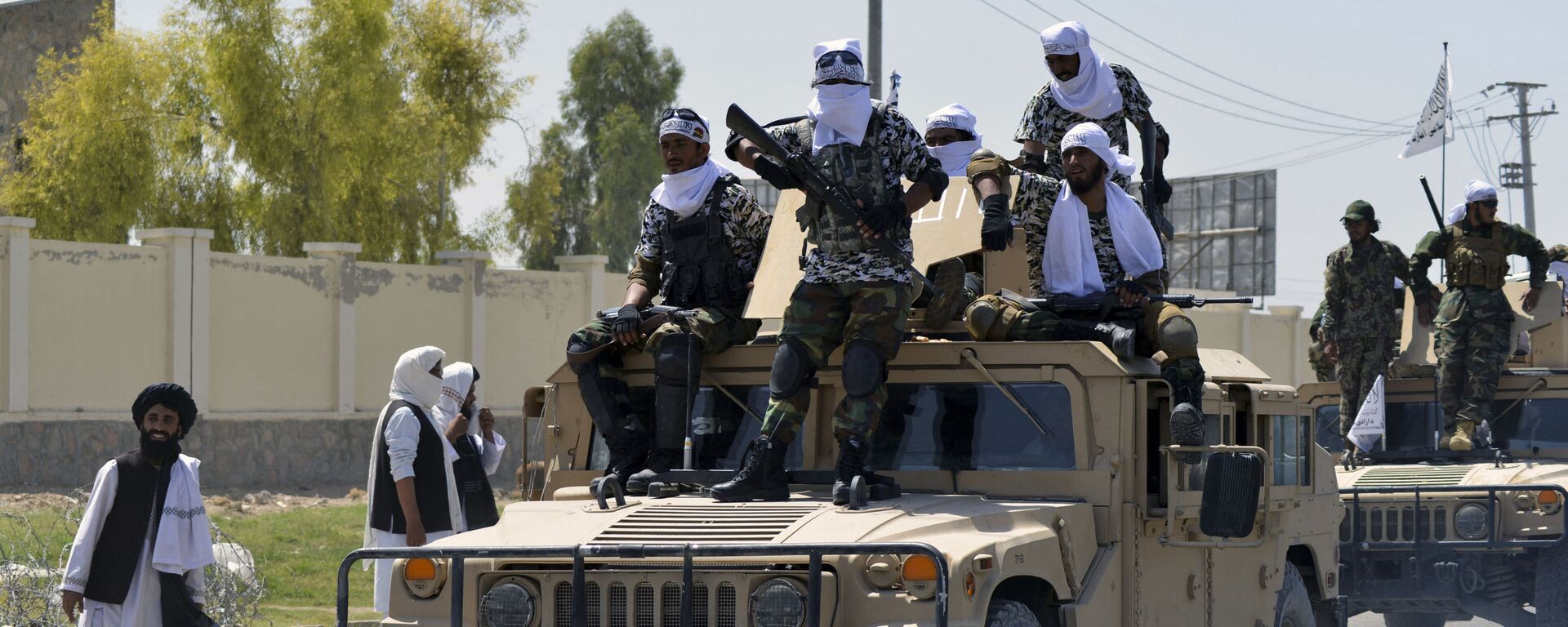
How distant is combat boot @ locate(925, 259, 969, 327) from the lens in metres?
7.61

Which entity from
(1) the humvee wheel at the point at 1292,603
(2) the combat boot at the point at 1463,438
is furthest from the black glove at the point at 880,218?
(2) the combat boot at the point at 1463,438

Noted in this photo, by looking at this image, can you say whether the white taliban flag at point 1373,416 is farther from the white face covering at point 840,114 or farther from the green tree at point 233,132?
the green tree at point 233,132

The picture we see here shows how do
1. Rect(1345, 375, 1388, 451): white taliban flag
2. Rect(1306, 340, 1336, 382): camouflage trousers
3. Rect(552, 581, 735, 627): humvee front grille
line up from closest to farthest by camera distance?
Rect(552, 581, 735, 627): humvee front grille
Rect(1345, 375, 1388, 451): white taliban flag
Rect(1306, 340, 1336, 382): camouflage trousers

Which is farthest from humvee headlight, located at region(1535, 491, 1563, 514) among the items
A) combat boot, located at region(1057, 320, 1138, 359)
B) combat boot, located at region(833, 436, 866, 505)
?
combat boot, located at region(833, 436, 866, 505)

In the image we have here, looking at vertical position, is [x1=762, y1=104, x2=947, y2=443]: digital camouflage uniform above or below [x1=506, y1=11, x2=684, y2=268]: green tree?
below

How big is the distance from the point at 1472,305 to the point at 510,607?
8.22 meters

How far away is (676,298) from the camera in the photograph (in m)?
7.57

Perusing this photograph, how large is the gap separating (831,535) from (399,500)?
3473 mm

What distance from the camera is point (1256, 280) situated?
41.0 m

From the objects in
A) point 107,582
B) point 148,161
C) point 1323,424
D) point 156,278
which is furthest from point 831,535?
point 148,161

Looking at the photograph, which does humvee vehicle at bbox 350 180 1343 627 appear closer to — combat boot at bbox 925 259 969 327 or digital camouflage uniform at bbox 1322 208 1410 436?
combat boot at bbox 925 259 969 327

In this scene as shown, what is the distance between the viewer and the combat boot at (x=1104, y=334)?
6.88m

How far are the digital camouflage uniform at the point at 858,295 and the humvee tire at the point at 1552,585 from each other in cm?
525

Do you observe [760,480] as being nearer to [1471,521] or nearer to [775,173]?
[775,173]
